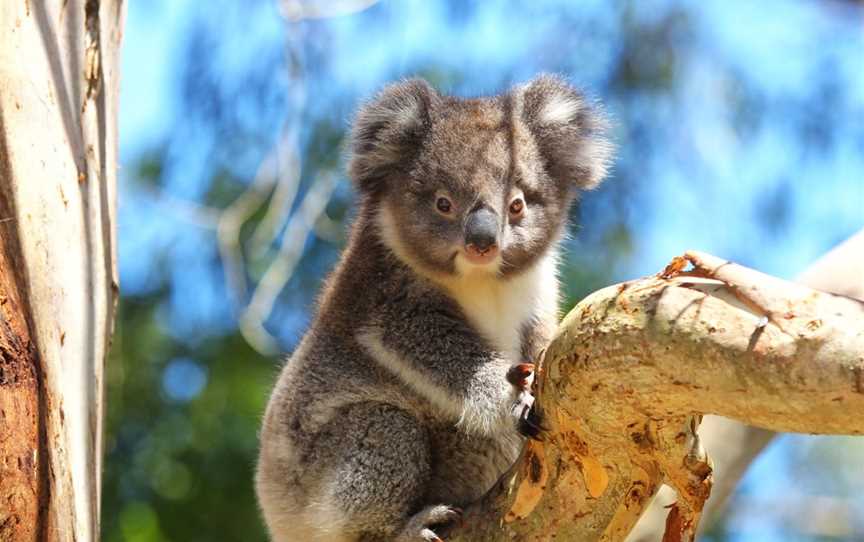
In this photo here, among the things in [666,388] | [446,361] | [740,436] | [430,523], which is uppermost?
[666,388]

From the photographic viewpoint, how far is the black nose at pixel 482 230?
12.0 feet

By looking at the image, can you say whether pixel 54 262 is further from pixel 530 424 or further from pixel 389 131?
pixel 530 424

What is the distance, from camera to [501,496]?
309 centimetres

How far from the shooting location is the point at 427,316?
3.78 metres

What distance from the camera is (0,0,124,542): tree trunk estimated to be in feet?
10.1

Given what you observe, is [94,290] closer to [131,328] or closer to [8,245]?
[8,245]

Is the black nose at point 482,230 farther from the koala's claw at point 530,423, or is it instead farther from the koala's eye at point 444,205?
the koala's claw at point 530,423

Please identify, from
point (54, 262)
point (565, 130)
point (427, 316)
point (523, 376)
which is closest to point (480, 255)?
point (427, 316)

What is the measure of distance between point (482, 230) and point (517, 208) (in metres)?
0.32

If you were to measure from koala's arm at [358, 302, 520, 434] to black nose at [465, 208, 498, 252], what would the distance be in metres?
0.28

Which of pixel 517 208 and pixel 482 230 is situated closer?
pixel 482 230

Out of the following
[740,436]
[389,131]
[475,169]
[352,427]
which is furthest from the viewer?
[740,436]

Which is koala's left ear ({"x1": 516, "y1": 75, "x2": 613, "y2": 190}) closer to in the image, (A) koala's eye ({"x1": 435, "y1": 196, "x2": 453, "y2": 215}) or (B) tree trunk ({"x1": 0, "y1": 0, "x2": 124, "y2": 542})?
(A) koala's eye ({"x1": 435, "y1": 196, "x2": 453, "y2": 215})

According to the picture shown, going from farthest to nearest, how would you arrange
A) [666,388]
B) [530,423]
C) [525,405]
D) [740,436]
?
[740,436] → [525,405] → [530,423] → [666,388]
